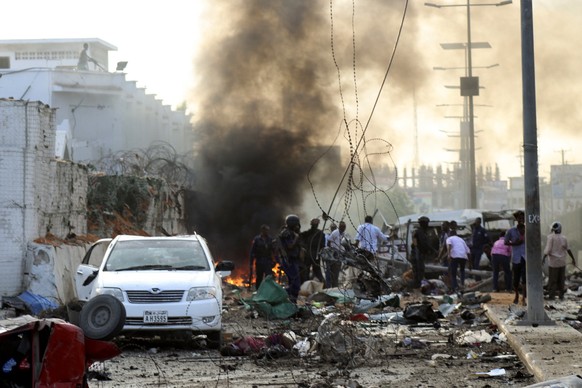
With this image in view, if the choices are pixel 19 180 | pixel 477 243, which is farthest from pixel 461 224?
pixel 19 180

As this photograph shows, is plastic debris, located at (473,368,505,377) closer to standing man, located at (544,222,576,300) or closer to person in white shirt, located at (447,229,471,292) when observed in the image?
standing man, located at (544,222,576,300)

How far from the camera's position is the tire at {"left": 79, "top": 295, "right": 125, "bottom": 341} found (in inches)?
341

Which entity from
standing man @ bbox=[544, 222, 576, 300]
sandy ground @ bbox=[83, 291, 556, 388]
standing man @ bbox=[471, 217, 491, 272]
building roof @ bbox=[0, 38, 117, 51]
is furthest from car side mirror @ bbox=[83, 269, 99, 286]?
building roof @ bbox=[0, 38, 117, 51]

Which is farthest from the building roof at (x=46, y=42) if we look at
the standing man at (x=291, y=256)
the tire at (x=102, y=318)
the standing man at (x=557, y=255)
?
the tire at (x=102, y=318)

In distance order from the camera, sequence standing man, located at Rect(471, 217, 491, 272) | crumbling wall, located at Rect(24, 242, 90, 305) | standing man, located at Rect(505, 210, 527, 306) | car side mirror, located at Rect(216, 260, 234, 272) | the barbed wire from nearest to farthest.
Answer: car side mirror, located at Rect(216, 260, 234, 272), crumbling wall, located at Rect(24, 242, 90, 305), standing man, located at Rect(505, 210, 527, 306), standing man, located at Rect(471, 217, 491, 272), the barbed wire

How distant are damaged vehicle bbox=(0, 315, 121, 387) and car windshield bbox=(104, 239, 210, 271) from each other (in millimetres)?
6537

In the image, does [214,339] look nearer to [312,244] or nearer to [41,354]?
[41,354]

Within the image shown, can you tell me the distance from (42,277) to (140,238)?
317 cm

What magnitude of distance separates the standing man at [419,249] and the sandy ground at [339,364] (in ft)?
30.2

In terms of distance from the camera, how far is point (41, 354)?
6719 mm

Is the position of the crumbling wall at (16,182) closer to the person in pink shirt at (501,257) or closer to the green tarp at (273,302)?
the green tarp at (273,302)

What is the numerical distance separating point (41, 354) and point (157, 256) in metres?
7.11

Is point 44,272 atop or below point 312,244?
below

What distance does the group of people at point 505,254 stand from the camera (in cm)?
1788
